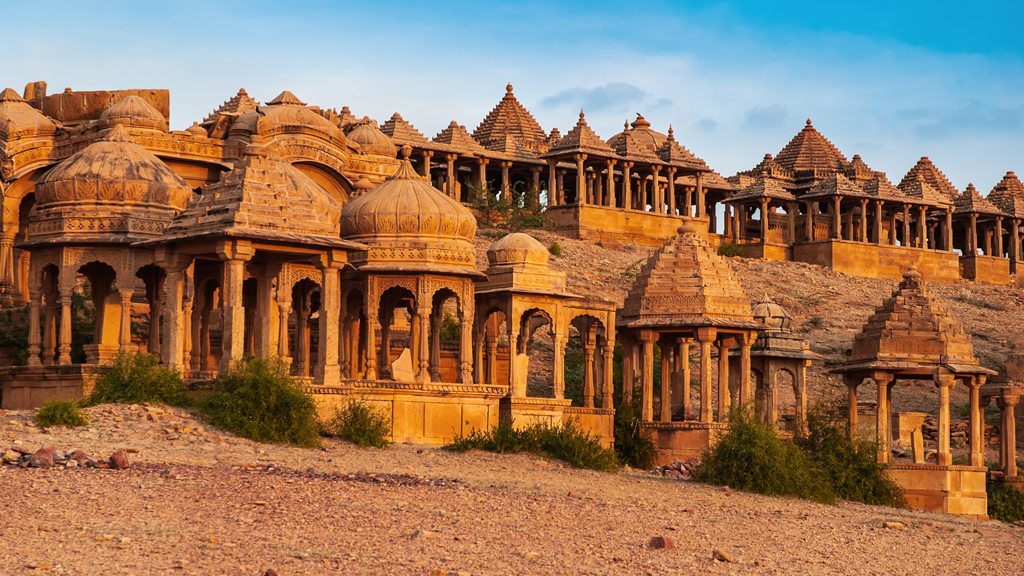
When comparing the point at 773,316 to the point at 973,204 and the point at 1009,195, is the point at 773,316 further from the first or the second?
the point at 1009,195

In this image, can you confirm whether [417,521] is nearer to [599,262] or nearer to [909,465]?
[909,465]

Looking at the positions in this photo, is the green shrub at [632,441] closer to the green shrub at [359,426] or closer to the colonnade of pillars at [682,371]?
the colonnade of pillars at [682,371]

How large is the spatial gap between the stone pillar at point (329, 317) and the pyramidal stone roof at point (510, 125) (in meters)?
32.6

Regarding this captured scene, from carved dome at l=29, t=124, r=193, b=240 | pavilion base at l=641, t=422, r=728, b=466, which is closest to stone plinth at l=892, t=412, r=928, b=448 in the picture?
pavilion base at l=641, t=422, r=728, b=466

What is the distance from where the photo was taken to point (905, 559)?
1504cm

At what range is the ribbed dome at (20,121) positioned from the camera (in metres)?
29.6

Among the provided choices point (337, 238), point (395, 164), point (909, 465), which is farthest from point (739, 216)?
point (337, 238)

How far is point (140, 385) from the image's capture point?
65.0 feet

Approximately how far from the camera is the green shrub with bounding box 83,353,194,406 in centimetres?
1973

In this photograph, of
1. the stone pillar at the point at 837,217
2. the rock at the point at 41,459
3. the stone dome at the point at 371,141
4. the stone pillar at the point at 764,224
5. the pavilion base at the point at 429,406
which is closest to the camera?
the rock at the point at 41,459

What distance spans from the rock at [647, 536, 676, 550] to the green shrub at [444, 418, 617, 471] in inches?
278

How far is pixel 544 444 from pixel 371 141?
47.3 ft

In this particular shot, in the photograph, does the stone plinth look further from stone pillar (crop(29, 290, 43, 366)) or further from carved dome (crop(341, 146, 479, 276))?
stone pillar (crop(29, 290, 43, 366))

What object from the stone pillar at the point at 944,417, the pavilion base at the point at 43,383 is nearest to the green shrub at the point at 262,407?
the pavilion base at the point at 43,383
